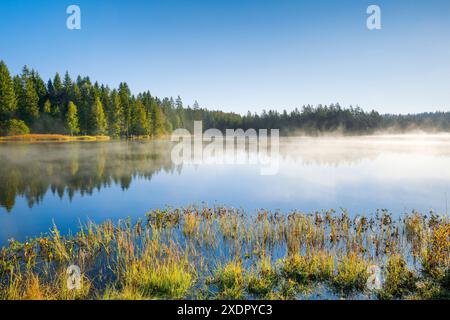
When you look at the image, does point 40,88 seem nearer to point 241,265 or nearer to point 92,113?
point 92,113

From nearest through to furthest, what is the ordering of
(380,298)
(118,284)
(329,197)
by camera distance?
(380,298) → (118,284) → (329,197)

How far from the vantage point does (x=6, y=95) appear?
69.4 m

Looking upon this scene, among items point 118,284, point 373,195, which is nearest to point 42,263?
point 118,284

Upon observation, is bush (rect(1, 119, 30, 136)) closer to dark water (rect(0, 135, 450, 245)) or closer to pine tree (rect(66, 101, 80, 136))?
pine tree (rect(66, 101, 80, 136))

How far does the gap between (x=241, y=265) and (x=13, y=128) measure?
8164 cm

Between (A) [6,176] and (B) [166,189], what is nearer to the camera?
(B) [166,189]

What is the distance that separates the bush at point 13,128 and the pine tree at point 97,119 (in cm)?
1661

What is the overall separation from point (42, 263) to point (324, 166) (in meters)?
30.5

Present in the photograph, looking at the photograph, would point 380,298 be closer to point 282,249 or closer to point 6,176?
point 282,249

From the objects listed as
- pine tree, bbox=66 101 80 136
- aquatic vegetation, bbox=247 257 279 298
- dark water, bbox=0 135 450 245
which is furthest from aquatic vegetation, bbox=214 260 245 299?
pine tree, bbox=66 101 80 136

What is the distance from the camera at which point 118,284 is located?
6.74 meters

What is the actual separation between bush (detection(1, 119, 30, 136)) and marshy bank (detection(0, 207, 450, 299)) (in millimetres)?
75061

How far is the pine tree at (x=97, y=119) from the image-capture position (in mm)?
77812

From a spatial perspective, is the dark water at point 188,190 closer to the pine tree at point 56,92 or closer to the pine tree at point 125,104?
the pine tree at point 125,104
